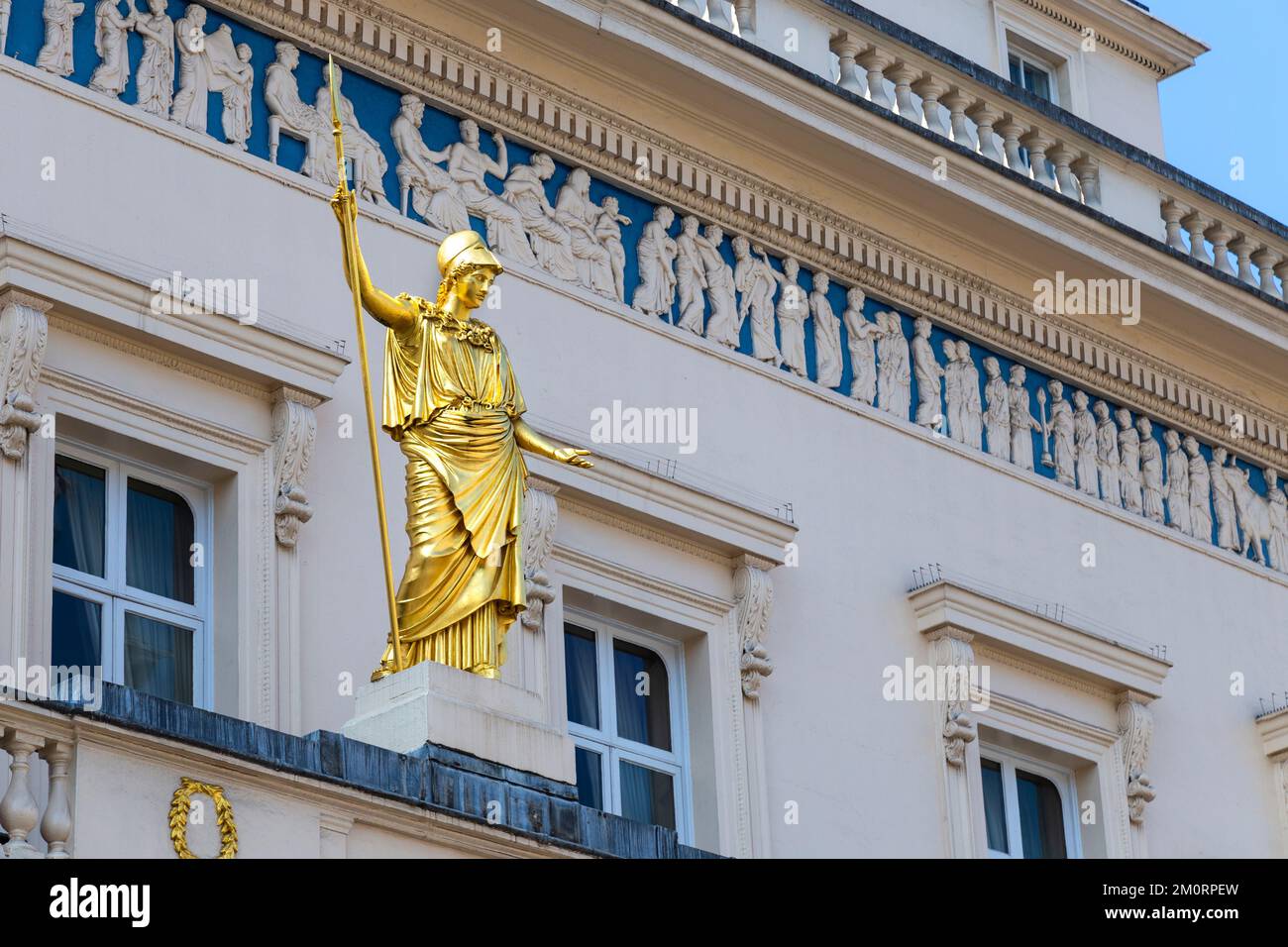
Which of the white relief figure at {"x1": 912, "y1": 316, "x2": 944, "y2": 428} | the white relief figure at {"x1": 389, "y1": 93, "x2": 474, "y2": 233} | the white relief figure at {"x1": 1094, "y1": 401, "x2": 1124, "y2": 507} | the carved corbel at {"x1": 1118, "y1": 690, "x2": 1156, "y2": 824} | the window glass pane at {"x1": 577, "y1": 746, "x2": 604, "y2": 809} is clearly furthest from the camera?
the white relief figure at {"x1": 1094, "y1": 401, "x2": 1124, "y2": 507}

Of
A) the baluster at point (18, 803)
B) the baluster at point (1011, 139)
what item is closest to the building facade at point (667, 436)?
the baluster at point (18, 803)

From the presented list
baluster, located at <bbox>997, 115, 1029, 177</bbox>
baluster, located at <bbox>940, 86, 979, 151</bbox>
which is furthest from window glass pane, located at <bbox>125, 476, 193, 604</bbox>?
baluster, located at <bbox>997, 115, 1029, 177</bbox>

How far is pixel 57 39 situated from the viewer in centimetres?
1377

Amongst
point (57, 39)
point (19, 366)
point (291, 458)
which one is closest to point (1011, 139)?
point (291, 458)

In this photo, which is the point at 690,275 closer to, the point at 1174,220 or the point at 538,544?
the point at 538,544

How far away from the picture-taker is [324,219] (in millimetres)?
14430

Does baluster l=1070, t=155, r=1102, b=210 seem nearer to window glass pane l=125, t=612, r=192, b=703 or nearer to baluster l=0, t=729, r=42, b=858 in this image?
window glass pane l=125, t=612, r=192, b=703

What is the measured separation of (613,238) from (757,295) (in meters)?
0.96

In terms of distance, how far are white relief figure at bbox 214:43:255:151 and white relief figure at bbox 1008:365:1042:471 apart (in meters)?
5.02

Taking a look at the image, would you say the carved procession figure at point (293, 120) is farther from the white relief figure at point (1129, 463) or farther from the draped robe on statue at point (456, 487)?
the white relief figure at point (1129, 463)

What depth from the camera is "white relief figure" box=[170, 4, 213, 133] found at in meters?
14.1

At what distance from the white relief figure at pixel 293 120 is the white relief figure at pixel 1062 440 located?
488 cm
